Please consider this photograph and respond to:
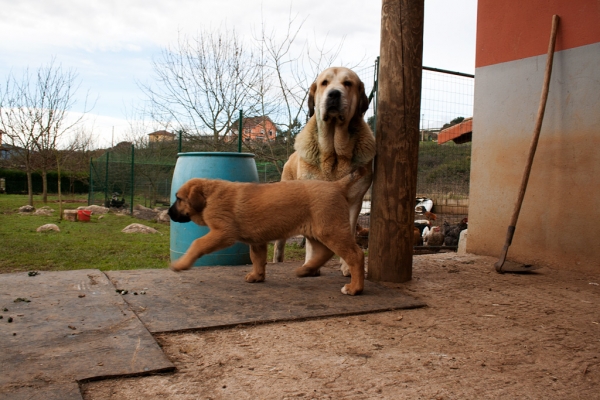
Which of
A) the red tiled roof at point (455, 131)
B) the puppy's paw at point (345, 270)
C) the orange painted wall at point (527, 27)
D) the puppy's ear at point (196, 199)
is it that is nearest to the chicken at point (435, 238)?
the red tiled roof at point (455, 131)

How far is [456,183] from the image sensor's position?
10.3 metres

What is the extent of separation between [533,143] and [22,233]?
11127mm

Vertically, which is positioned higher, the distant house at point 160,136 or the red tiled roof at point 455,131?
the distant house at point 160,136

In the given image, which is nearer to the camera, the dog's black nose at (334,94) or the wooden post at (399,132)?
the dog's black nose at (334,94)

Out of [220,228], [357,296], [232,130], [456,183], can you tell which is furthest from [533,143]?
[232,130]

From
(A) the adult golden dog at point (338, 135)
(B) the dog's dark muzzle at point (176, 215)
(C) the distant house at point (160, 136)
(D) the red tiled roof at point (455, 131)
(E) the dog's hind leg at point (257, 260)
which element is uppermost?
(C) the distant house at point (160, 136)

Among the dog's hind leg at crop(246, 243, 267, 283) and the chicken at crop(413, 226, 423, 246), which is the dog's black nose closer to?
the dog's hind leg at crop(246, 243, 267, 283)

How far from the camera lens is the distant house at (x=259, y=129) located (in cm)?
1163

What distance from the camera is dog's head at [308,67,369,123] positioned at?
4.77 metres

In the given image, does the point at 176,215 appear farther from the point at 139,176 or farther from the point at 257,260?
the point at 139,176

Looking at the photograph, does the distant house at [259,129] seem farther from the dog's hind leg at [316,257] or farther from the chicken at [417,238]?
the dog's hind leg at [316,257]

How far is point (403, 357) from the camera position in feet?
9.42

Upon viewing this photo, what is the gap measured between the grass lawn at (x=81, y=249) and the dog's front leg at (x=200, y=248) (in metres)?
3.81

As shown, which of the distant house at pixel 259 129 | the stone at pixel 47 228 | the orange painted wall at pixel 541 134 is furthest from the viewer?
the stone at pixel 47 228
